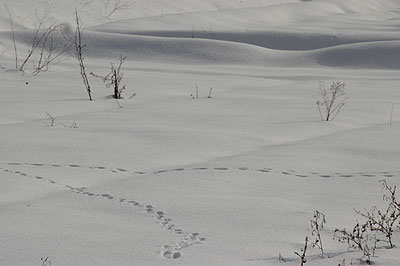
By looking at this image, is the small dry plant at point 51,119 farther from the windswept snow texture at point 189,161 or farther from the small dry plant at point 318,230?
the small dry plant at point 318,230

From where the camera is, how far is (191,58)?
7.62m

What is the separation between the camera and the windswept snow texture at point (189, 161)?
2092mm

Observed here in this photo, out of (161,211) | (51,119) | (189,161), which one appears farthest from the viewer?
(51,119)

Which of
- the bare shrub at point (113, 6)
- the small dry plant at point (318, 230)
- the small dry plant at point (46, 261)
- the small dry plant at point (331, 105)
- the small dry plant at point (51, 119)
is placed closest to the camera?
the small dry plant at point (46, 261)

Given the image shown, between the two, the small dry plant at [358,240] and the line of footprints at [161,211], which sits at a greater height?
the small dry plant at [358,240]

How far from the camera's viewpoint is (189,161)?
322 cm

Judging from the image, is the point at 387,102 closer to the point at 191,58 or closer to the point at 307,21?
the point at 191,58

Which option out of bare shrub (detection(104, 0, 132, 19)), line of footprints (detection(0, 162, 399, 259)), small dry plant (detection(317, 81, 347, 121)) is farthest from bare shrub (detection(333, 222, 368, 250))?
bare shrub (detection(104, 0, 132, 19))

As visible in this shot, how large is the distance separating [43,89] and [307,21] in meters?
7.22

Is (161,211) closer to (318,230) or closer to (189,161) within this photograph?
(318,230)

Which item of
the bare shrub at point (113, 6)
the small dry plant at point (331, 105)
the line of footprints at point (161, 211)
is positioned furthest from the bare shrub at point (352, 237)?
the bare shrub at point (113, 6)

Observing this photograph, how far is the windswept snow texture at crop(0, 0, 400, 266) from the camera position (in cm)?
209

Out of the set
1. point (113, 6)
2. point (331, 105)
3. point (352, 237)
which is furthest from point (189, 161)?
point (113, 6)

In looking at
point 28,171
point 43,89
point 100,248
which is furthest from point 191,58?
point 100,248
